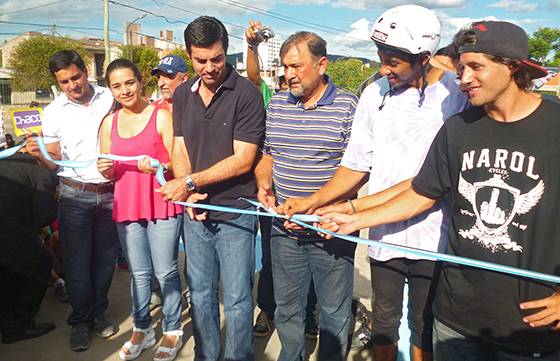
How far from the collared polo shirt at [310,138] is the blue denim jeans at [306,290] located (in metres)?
0.33

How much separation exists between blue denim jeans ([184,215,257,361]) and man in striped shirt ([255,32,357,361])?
7.3 inches

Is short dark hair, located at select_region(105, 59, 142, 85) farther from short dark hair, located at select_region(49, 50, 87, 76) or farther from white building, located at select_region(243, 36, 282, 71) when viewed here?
white building, located at select_region(243, 36, 282, 71)

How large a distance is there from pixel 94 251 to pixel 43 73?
38041 mm

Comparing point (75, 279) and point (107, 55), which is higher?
point (107, 55)

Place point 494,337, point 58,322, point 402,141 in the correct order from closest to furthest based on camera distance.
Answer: point 494,337 < point 402,141 < point 58,322

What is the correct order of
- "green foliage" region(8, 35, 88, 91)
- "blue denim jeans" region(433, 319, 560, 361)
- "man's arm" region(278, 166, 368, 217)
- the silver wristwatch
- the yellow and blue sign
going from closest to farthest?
1. "blue denim jeans" region(433, 319, 560, 361)
2. "man's arm" region(278, 166, 368, 217)
3. the silver wristwatch
4. the yellow and blue sign
5. "green foliage" region(8, 35, 88, 91)

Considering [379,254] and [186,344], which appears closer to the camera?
[379,254]

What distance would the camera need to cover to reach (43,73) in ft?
115

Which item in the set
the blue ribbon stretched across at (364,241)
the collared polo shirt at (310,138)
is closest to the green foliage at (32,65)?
the blue ribbon stretched across at (364,241)

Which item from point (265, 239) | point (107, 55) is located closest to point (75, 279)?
point (265, 239)

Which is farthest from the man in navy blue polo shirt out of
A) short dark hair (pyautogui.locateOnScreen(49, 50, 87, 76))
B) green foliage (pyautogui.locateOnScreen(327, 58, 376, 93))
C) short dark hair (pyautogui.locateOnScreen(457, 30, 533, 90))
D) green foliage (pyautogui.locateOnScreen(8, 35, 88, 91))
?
green foliage (pyautogui.locateOnScreen(327, 58, 376, 93))

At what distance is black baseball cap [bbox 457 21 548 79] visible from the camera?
149 cm

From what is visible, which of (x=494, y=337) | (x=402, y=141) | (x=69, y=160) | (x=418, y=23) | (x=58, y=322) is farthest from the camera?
(x=58, y=322)

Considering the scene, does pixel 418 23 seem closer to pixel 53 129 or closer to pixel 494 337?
pixel 494 337
